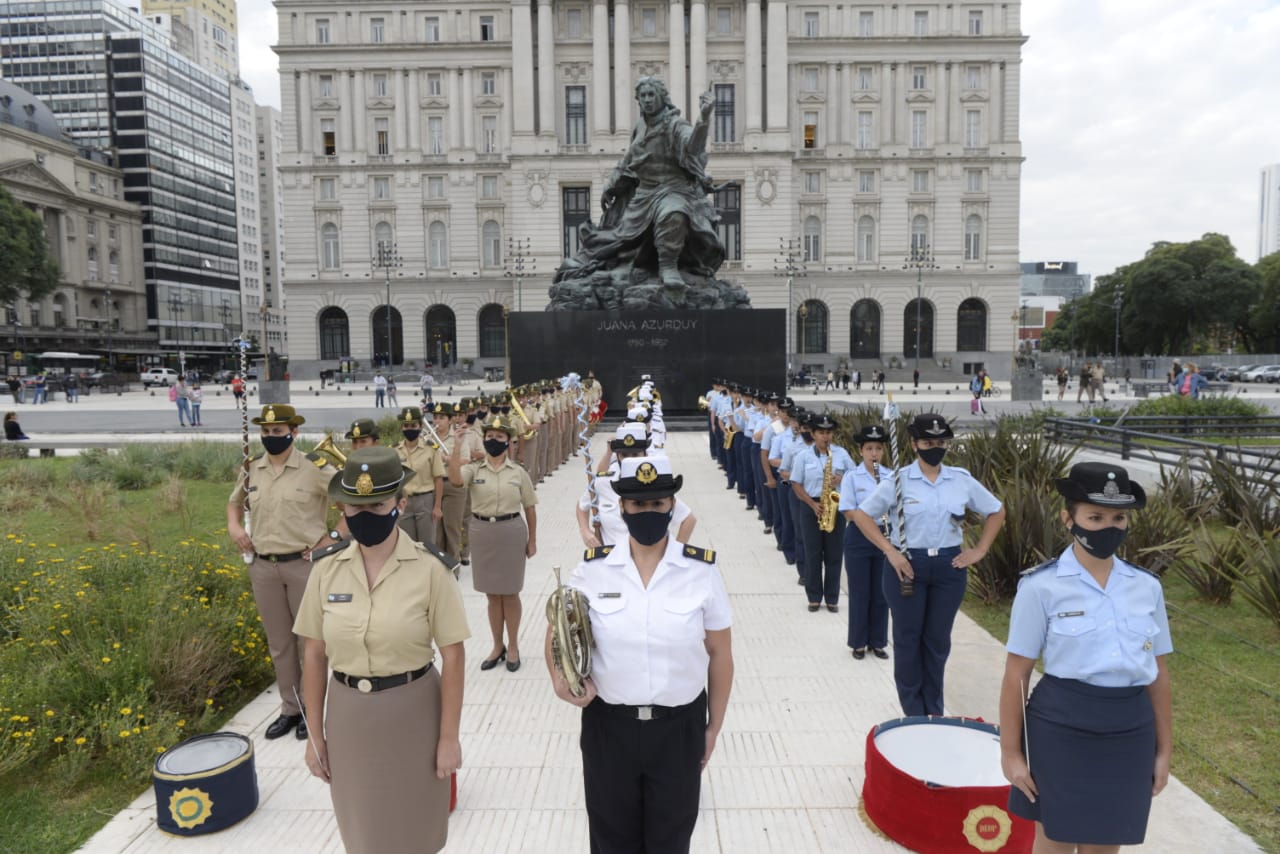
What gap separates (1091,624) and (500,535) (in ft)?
14.8

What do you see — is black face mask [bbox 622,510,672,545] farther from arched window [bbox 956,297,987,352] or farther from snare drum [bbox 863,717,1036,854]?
arched window [bbox 956,297,987,352]

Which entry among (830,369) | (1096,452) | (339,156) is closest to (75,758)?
Result: (1096,452)

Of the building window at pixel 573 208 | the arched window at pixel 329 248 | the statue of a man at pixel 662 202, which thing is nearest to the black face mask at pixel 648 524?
the statue of a man at pixel 662 202

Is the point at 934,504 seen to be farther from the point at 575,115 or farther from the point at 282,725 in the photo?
the point at 575,115

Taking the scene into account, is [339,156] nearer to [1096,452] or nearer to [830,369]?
[830,369]

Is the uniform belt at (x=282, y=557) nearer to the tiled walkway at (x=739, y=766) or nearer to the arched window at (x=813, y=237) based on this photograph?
the tiled walkway at (x=739, y=766)

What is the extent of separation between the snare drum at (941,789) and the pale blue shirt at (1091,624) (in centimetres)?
115

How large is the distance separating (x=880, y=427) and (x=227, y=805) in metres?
4.87

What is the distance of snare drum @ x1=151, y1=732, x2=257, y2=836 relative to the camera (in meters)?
4.59

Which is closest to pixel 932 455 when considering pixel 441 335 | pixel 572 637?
pixel 572 637

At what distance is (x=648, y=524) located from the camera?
3188mm

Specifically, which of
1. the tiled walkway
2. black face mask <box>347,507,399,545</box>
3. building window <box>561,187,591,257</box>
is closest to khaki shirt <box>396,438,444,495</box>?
the tiled walkway

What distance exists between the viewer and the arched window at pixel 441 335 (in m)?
75.6

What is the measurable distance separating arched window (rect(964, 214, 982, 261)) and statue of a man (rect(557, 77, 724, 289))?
55964 mm
